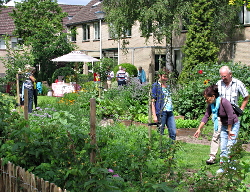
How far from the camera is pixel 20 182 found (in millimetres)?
4078

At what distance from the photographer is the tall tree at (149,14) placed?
72.9 ft

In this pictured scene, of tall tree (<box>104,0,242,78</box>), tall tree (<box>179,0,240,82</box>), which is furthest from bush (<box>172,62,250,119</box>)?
tall tree (<box>104,0,242,78</box>)

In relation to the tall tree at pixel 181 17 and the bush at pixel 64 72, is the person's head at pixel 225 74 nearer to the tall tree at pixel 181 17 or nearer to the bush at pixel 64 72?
the tall tree at pixel 181 17

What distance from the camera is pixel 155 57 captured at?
101ft

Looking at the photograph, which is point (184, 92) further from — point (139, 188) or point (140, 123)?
point (139, 188)

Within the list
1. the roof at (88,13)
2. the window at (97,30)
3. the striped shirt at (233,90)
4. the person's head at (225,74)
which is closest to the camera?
the person's head at (225,74)

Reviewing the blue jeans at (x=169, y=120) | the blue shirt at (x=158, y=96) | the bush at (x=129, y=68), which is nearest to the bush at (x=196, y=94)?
the blue jeans at (x=169, y=120)

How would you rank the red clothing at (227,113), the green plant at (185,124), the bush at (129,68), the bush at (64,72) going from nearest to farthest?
the red clothing at (227,113)
the green plant at (185,124)
the bush at (64,72)
the bush at (129,68)

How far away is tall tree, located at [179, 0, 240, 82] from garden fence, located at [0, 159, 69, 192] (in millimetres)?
18680

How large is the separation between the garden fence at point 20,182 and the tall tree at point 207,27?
18680 mm

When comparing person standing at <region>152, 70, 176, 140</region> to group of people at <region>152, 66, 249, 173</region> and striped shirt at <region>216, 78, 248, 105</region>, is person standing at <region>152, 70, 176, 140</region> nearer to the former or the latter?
group of people at <region>152, 66, 249, 173</region>

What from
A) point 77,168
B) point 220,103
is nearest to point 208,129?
point 220,103

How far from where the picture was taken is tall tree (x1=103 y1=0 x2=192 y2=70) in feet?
→ 72.9

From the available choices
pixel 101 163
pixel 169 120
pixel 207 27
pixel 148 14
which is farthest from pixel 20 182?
pixel 207 27
